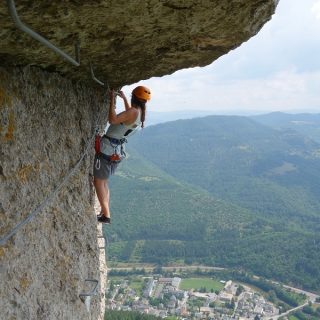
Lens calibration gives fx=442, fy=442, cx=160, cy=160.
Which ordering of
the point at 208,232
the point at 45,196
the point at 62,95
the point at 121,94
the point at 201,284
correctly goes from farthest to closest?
the point at 208,232 → the point at 201,284 → the point at 121,94 → the point at 62,95 → the point at 45,196

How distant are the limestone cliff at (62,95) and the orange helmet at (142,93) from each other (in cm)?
39

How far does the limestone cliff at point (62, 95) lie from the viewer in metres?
3.95

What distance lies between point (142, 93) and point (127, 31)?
2696 millimetres

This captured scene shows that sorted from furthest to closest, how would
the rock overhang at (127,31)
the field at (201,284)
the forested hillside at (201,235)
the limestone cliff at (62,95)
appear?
the forested hillside at (201,235), the field at (201,284), the limestone cliff at (62,95), the rock overhang at (127,31)

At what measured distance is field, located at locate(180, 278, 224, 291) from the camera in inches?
3841

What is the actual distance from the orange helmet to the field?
307ft

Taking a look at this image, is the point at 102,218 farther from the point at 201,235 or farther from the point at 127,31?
the point at 201,235

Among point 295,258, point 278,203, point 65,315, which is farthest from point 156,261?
point 65,315

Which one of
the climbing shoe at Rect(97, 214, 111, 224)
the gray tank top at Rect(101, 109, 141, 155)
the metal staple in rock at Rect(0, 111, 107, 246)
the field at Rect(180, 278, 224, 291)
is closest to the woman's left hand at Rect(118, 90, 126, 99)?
the gray tank top at Rect(101, 109, 141, 155)

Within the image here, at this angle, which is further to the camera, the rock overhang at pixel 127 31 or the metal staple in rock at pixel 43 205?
the metal staple in rock at pixel 43 205

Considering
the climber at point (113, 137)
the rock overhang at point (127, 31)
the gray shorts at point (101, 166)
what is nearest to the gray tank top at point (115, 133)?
the climber at point (113, 137)

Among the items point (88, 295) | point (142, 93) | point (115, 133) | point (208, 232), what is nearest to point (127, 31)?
point (142, 93)

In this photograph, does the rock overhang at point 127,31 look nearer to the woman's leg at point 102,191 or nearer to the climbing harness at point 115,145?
the climbing harness at point 115,145

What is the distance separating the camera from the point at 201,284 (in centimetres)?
10025
